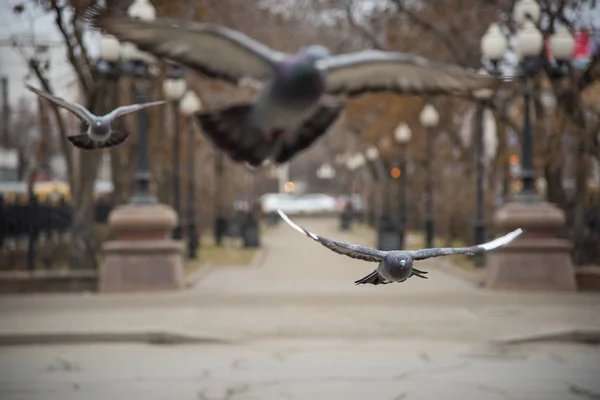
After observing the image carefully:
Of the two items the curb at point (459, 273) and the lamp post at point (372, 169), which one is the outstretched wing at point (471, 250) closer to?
the curb at point (459, 273)

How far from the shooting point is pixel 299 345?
12469mm

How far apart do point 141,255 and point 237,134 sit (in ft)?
45.4

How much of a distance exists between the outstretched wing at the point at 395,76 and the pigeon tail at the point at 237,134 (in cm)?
43

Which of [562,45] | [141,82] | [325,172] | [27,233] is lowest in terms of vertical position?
[27,233]

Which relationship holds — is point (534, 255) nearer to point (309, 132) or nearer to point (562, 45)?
point (562, 45)

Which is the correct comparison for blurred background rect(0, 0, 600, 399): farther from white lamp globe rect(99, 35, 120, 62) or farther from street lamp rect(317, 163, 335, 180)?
street lamp rect(317, 163, 335, 180)

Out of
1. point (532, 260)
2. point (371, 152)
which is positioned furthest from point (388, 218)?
point (532, 260)

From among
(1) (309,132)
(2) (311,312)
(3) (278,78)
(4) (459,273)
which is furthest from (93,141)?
(4) (459,273)

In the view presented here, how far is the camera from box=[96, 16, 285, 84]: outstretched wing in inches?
154

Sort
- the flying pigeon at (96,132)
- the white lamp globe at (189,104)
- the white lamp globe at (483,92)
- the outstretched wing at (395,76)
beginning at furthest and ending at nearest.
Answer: the white lamp globe at (189,104) < the white lamp globe at (483,92) < the outstretched wing at (395,76) < the flying pigeon at (96,132)

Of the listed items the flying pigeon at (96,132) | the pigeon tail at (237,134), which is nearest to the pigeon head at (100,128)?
the flying pigeon at (96,132)

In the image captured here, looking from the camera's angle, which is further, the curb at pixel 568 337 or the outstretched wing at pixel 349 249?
the curb at pixel 568 337

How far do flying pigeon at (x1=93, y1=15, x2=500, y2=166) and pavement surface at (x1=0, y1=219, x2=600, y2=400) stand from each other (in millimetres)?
4789

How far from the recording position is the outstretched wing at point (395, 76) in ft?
14.8
